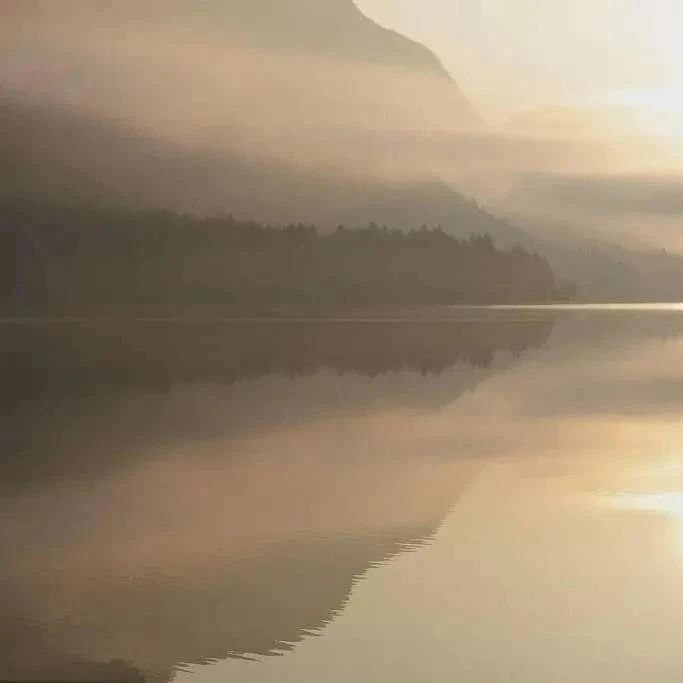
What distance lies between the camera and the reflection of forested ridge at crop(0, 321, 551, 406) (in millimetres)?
1648

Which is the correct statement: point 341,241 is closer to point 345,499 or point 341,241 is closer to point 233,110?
point 233,110

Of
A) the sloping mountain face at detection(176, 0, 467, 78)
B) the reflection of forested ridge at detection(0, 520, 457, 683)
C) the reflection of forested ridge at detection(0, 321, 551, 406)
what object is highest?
the sloping mountain face at detection(176, 0, 467, 78)

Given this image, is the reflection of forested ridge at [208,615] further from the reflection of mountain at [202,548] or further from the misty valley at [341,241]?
the misty valley at [341,241]

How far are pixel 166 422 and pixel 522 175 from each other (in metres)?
0.85

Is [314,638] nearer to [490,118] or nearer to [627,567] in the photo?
[627,567]

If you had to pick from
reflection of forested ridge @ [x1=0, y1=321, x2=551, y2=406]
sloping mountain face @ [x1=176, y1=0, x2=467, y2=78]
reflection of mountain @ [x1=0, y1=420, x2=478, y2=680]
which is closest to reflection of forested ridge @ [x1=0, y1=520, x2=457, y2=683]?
reflection of mountain @ [x1=0, y1=420, x2=478, y2=680]

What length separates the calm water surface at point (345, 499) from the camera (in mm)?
1314

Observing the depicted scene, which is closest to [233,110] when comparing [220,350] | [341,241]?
[341,241]

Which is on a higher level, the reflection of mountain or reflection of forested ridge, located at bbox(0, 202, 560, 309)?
reflection of forested ridge, located at bbox(0, 202, 560, 309)

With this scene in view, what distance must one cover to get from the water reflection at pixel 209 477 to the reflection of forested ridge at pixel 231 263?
0.23 ft

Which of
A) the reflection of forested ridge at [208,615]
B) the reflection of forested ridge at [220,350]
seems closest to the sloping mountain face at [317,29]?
the reflection of forested ridge at [220,350]

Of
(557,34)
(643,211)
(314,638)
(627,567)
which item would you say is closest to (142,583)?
(314,638)

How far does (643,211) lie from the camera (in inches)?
65.9

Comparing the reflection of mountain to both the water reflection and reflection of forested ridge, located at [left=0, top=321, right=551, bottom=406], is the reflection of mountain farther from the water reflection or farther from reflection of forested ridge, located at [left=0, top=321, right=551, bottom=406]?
reflection of forested ridge, located at [left=0, top=321, right=551, bottom=406]
